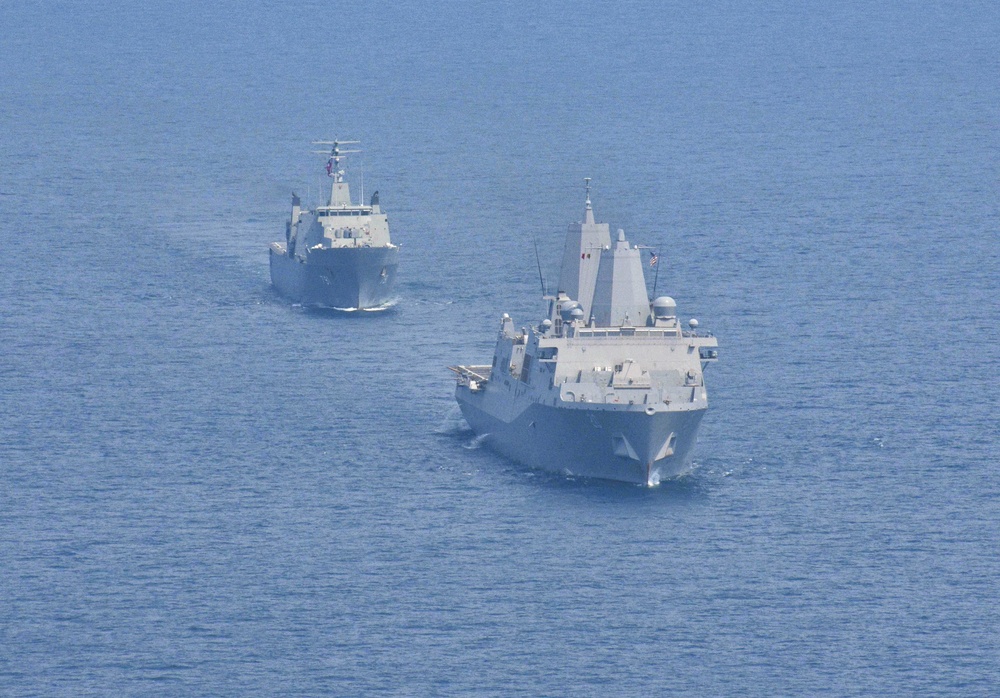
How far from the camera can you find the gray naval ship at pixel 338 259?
146m

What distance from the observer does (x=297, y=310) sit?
14512 cm

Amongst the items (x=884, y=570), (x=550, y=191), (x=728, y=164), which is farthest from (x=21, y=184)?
(x=884, y=570)

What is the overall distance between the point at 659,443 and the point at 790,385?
1797 centimetres

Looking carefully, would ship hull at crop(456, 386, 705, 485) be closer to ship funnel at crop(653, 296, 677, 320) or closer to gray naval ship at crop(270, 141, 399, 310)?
ship funnel at crop(653, 296, 677, 320)

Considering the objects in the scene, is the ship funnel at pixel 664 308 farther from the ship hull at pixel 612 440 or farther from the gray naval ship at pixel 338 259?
the gray naval ship at pixel 338 259

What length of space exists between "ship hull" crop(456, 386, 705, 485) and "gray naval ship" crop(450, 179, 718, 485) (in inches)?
1.6

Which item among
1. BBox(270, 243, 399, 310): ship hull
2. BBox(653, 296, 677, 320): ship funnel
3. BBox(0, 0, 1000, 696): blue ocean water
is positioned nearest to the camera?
BBox(0, 0, 1000, 696): blue ocean water

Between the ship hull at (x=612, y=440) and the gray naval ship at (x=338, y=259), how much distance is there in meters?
41.3

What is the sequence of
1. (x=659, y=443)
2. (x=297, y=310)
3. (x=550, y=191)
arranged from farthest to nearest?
1. (x=550, y=191)
2. (x=297, y=310)
3. (x=659, y=443)

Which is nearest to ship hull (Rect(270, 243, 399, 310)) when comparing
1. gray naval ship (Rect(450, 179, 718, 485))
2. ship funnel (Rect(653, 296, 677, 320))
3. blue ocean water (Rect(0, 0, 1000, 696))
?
blue ocean water (Rect(0, 0, 1000, 696))

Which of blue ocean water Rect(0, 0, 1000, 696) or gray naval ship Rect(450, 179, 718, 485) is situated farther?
gray naval ship Rect(450, 179, 718, 485)

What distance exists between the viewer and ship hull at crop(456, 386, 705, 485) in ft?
335

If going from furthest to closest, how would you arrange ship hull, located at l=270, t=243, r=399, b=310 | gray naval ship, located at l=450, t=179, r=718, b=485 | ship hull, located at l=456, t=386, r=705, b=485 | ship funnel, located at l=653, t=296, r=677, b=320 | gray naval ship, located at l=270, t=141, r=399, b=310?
gray naval ship, located at l=270, t=141, r=399, b=310 → ship hull, located at l=270, t=243, r=399, b=310 → ship funnel, located at l=653, t=296, r=677, b=320 → gray naval ship, located at l=450, t=179, r=718, b=485 → ship hull, located at l=456, t=386, r=705, b=485

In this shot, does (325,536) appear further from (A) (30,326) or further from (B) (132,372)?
(A) (30,326)
